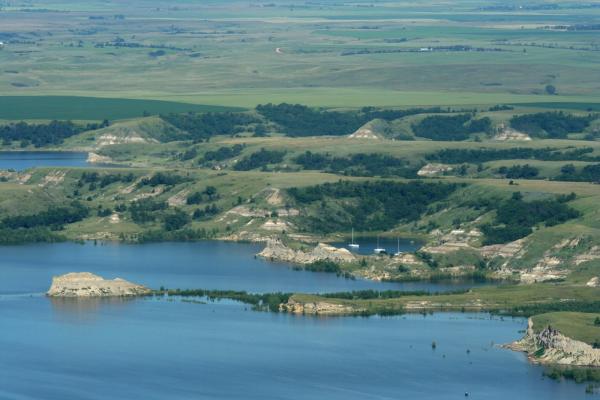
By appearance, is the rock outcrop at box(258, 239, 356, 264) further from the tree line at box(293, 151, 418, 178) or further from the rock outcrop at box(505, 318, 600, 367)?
the tree line at box(293, 151, 418, 178)

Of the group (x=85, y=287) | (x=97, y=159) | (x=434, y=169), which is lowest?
(x=85, y=287)

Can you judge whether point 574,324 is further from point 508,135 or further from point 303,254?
point 508,135

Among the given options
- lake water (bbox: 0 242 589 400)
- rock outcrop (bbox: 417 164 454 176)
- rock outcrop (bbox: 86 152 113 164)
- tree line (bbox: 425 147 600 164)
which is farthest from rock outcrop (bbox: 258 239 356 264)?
rock outcrop (bbox: 86 152 113 164)

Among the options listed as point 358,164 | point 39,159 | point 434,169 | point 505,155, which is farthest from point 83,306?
point 39,159

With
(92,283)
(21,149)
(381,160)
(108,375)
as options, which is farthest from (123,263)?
(21,149)

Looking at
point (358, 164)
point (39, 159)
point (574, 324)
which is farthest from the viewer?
point (39, 159)
